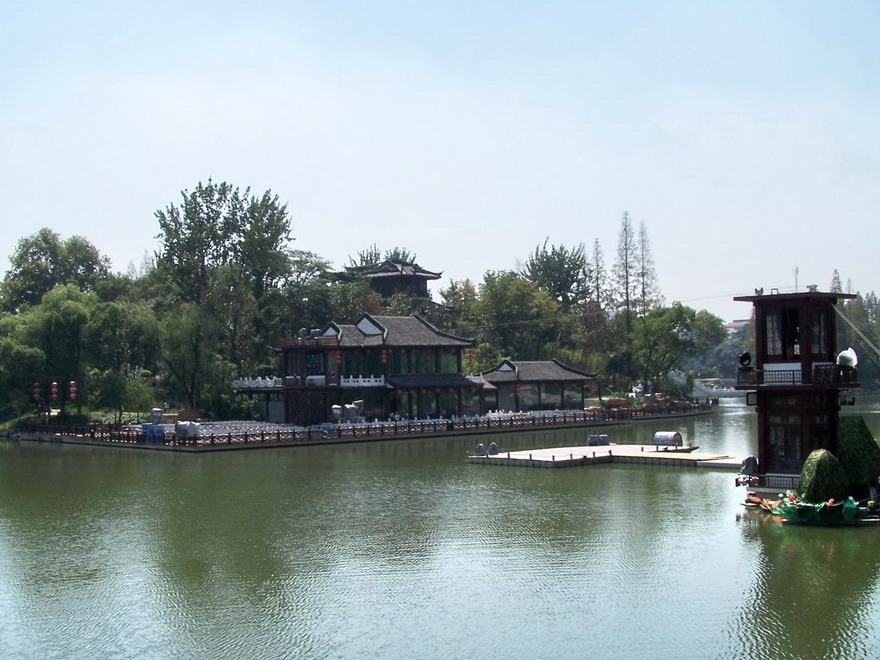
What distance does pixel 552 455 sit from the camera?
43.2m

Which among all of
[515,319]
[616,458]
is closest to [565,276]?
→ [515,319]

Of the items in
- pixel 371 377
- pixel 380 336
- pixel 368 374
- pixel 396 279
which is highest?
pixel 396 279

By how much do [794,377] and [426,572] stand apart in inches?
490

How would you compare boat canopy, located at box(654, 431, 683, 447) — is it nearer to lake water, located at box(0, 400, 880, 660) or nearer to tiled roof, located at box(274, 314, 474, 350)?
lake water, located at box(0, 400, 880, 660)

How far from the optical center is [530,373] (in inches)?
2785

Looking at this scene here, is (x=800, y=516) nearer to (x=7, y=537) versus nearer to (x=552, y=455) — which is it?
(x=552, y=455)

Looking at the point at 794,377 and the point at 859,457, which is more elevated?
the point at 794,377

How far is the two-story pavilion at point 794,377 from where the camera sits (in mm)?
28516

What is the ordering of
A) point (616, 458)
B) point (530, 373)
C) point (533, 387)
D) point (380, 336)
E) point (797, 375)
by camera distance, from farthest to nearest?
point (533, 387)
point (530, 373)
point (380, 336)
point (616, 458)
point (797, 375)

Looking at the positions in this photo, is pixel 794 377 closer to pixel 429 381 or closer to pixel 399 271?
pixel 429 381

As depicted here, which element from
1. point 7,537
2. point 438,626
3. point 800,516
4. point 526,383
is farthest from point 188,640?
point 526,383

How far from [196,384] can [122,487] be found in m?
27.3

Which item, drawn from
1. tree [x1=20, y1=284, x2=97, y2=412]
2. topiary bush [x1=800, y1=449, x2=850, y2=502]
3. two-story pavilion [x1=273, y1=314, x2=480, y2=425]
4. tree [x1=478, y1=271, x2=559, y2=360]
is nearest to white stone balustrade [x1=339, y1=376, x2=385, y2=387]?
two-story pavilion [x1=273, y1=314, x2=480, y2=425]

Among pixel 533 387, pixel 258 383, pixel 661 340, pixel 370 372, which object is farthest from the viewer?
pixel 661 340
